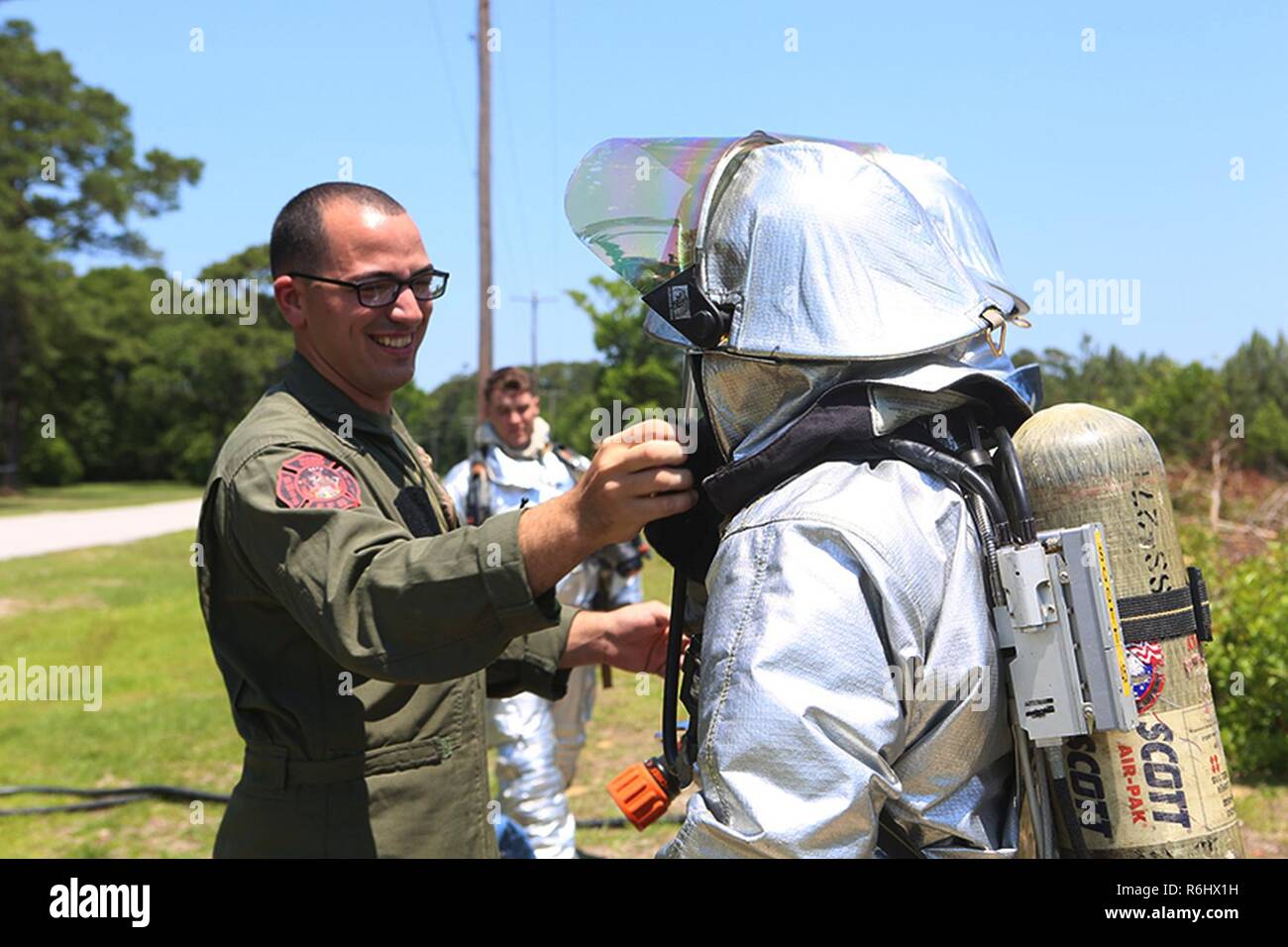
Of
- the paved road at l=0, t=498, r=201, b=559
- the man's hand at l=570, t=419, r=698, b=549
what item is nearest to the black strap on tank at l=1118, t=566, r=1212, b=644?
the man's hand at l=570, t=419, r=698, b=549

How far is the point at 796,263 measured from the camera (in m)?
1.65

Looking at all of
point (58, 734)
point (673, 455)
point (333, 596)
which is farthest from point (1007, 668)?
point (58, 734)

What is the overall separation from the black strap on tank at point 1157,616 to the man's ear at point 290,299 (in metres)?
1.87

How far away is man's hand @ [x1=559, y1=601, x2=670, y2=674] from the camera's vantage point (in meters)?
2.74

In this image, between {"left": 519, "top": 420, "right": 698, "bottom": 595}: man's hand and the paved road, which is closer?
{"left": 519, "top": 420, "right": 698, "bottom": 595}: man's hand

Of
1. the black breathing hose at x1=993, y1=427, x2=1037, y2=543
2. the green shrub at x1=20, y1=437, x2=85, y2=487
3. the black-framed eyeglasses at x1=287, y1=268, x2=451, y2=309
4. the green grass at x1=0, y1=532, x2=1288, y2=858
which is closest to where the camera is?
the black breathing hose at x1=993, y1=427, x2=1037, y2=543

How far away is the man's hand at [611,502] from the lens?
176cm

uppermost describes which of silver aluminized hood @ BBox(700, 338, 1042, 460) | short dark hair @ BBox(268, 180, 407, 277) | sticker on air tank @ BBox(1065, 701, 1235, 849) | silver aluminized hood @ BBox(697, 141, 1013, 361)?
short dark hair @ BBox(268, 180, 407, 277)

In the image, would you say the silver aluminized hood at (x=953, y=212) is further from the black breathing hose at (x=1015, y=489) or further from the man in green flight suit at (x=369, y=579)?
the man in green flight suit at (x=369, y=579)

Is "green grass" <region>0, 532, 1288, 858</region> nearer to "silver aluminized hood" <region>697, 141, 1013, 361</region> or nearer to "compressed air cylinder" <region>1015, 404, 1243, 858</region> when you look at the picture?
"compressed air cylinder" <region>1015, 404, 1243, 858</region>

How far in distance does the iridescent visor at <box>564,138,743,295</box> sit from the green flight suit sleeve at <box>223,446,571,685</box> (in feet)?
1.66

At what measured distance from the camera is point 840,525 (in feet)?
4.80

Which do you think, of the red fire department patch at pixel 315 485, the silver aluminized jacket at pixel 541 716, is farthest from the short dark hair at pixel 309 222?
the silver aluminized jacket at pixel 541 716
